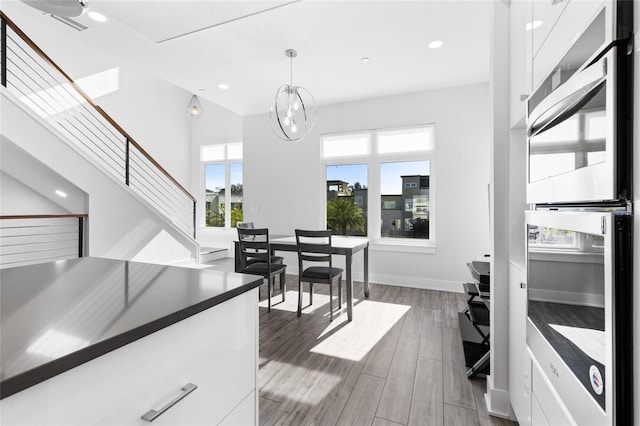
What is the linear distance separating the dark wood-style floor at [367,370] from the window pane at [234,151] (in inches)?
170

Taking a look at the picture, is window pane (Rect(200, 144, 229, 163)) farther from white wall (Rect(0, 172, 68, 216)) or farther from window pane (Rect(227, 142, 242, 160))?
white wall (Rect(0, 172, 68, 216))

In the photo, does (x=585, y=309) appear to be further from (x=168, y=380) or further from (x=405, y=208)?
(x=405, y=208)

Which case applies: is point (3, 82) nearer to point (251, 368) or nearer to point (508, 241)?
point (251, 368)

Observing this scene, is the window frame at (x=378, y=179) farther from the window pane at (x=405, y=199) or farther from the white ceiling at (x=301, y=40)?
the white ceiling at (x=301, y=40)

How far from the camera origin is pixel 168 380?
0.72 meters

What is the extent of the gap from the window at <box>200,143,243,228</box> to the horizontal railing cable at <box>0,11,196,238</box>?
582mm

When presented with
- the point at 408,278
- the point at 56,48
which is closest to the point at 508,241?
the point at 408,278

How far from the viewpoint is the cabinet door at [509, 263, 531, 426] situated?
4.45 ft

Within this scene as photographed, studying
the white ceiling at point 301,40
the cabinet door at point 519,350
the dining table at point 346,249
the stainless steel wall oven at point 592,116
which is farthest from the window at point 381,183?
the stainless steel wall oven at point 592,116

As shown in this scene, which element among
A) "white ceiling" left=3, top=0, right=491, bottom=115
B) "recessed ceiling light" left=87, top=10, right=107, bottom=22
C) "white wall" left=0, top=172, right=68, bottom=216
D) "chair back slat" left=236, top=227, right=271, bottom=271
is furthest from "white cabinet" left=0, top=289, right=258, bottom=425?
"white wall" left=0, top=172, right=68, bottom=216

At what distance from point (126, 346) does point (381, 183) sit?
4476 millimetres

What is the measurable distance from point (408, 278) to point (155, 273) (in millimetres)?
3995

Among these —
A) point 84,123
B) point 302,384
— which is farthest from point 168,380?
point 84,123

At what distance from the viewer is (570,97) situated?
2.84 feet
